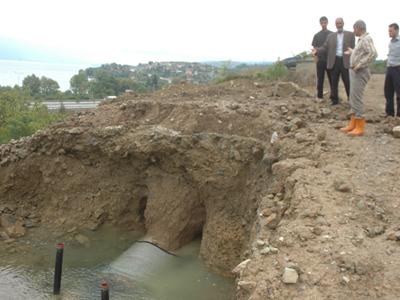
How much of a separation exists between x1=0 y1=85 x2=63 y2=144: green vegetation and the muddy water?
18481mm

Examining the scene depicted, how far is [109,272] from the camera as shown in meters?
10.1

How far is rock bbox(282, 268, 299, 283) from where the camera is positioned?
5.16 m

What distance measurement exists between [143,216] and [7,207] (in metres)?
3.24

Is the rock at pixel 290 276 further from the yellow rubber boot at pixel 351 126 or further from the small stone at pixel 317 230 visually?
the yellow rubber boot at pixel 351 126

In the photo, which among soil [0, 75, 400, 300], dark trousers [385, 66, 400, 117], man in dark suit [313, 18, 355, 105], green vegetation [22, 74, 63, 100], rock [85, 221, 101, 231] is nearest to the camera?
soil [0, 75, 400, 300]

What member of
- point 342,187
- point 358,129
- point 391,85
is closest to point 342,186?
point 342,187

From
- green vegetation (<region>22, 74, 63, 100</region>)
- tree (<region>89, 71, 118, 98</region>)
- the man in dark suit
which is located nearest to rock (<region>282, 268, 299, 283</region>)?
the man in dark suit

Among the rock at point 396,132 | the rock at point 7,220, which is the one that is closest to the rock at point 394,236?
the rock at point 396,132

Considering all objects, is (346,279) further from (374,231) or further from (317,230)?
(374,231)

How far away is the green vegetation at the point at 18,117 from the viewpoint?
31.4 m

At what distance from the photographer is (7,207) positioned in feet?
39.0

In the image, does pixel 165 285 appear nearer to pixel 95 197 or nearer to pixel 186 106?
pixel 95 197

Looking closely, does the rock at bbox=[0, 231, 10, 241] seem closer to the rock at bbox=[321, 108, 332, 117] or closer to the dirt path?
the dirt path

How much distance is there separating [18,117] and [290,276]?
31395 mm
